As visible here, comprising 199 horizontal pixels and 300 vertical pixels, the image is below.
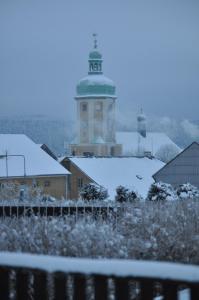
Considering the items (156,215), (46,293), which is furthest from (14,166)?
(46,293)

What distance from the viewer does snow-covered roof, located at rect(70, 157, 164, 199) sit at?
33.8 m

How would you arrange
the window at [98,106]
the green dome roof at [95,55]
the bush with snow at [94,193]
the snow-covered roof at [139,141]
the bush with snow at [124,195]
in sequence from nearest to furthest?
the bush with snow at [124,195]
the bush with snow at [94,193]
the window at [98,106]
the green dome roof at [95,55]
the snow-covered roof at [139,141]

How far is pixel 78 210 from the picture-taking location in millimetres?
9742

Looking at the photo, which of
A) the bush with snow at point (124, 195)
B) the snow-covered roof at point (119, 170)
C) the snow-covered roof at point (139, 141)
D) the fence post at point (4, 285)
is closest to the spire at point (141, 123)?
the snow-covered roof at point (139, 141)

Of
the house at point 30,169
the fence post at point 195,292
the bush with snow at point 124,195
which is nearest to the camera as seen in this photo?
the fence post at point 195,292

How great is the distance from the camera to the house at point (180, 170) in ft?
101

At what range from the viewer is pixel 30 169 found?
32406mm

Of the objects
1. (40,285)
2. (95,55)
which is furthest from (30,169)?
(95,55)

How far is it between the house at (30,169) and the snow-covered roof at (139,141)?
34736 millimetres

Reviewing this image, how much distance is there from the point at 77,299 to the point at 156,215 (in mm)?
5016

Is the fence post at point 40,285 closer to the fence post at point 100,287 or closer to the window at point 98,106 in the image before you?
the fence post at point 100,287

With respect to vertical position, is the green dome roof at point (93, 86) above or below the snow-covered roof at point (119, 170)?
above

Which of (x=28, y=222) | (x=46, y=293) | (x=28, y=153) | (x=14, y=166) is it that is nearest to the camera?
(x=46, y=293)

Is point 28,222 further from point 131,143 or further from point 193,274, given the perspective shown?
point 131,143
